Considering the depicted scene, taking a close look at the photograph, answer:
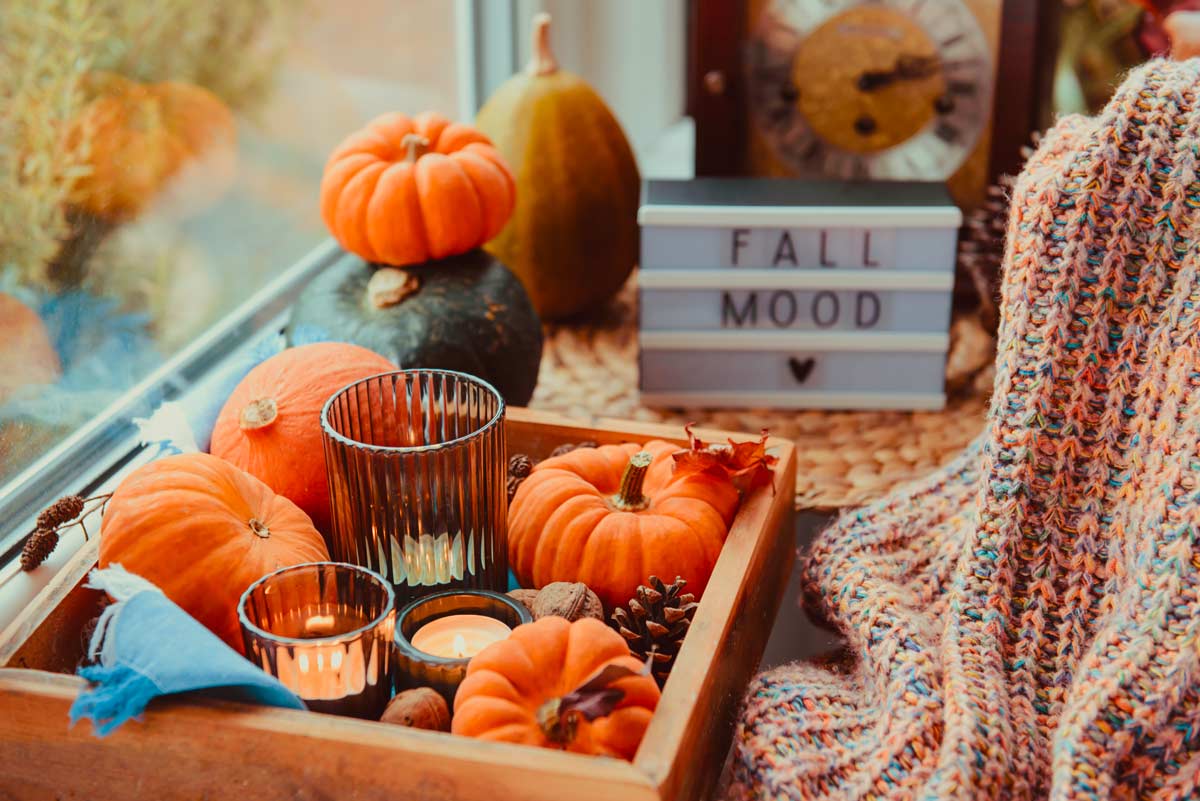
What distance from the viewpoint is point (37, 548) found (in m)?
0.75

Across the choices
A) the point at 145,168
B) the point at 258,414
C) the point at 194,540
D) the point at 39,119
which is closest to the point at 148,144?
the point at 145,168

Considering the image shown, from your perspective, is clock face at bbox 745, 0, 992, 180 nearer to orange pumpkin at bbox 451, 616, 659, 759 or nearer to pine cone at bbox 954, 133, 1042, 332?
pine cone at bbox 954, 133, 1042, 332

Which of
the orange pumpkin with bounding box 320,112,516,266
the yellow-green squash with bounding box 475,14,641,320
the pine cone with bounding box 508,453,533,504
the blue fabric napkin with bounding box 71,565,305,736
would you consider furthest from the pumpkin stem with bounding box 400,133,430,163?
the blue fabric napkin with bounding box 71,565,305,736

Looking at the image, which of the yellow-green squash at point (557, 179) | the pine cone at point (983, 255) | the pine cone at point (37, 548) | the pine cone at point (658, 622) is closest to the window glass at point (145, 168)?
the pine cone at point (37, 548)

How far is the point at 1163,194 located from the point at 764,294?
51 centimetres

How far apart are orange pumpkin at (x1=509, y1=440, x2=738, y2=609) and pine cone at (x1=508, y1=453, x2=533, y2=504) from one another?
30 millimetres

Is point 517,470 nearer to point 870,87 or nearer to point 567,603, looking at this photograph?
point 567,603

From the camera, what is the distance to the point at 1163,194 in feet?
2.09

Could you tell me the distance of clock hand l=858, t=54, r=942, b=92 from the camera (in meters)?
1.27

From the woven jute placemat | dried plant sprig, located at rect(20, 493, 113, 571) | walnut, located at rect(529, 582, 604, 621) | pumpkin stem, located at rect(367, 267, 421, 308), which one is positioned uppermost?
pumpkin stem, located at rect(367, 267, 421, 308)

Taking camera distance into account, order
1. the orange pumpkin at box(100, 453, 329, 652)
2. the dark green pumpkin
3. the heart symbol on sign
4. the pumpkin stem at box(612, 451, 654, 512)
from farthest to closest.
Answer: the heart symbol on sign, the dark green pumpkin, the pumpkin stem at box(612, 451, 654, 512), the orange pumpkin at box(100, 453, 329, 652)

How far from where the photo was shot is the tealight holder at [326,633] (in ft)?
2.13

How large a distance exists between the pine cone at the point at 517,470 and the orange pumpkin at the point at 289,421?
118 millimetres

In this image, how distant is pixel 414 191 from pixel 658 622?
490 millimetres
